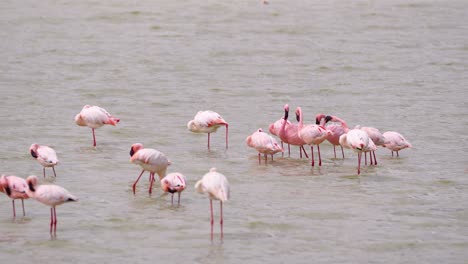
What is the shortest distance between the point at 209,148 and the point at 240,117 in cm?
176

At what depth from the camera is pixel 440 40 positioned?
59.4 feet

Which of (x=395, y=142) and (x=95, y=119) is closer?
(x=395, y=142)

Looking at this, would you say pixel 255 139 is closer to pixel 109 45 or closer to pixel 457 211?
pixel 457 211

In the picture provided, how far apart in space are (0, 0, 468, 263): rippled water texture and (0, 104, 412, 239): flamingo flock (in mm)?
190

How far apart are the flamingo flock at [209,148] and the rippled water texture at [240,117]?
190 millimetres

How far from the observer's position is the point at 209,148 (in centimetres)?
1107

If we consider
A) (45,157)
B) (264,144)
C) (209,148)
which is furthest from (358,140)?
(45,157)

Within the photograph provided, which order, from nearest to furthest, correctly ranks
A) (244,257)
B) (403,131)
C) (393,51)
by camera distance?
(244,257), (403,131), (393,51)

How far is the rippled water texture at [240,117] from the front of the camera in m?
7.96

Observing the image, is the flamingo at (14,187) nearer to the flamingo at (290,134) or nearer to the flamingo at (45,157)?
the flamingo at (45,157)

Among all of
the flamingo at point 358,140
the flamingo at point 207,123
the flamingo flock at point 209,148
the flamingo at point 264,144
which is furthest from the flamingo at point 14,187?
the flamingo at point 358,140

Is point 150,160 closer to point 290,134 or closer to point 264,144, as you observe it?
point 264,144

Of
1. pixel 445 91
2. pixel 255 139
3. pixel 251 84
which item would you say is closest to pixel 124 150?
pixel 255 139

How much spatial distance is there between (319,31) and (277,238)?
10.9 meters
